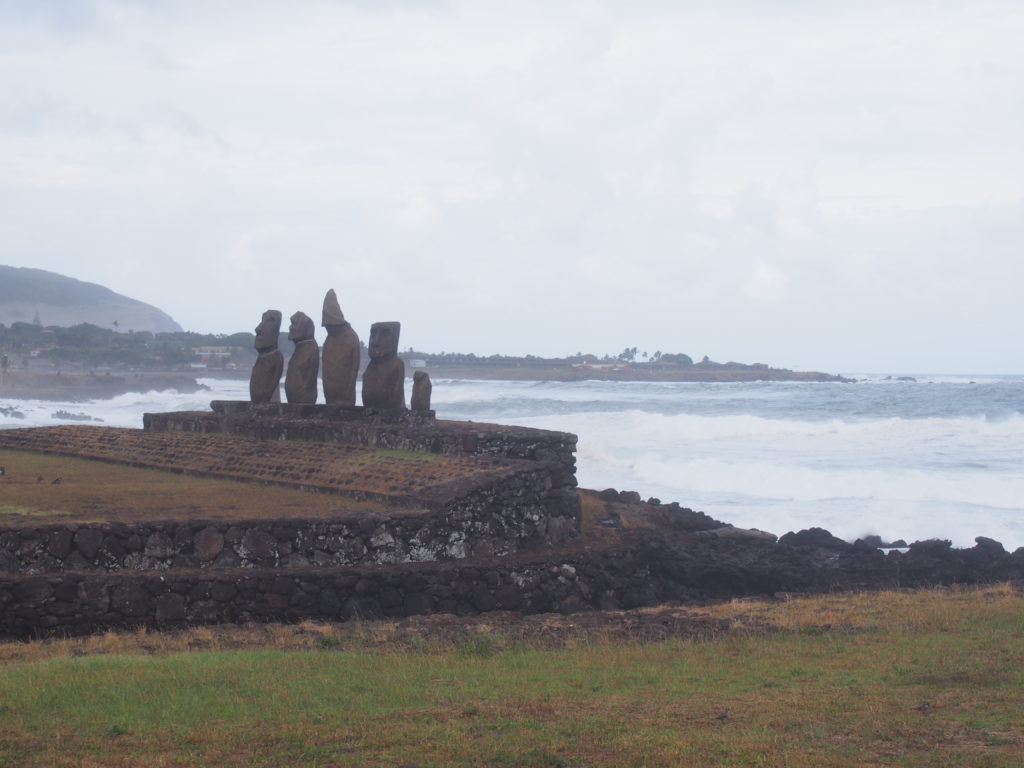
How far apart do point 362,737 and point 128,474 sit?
1146 cm

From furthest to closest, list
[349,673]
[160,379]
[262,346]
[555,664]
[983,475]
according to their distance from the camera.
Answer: [160,379], [983,475], [262,346], [555,664], [349,673]

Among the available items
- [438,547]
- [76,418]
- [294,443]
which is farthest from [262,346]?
[76,418]

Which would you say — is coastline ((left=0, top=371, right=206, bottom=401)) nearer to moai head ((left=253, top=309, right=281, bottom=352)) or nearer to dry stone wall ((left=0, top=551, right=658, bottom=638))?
moai head ((left=253, top=309, right=281, bottom=352))

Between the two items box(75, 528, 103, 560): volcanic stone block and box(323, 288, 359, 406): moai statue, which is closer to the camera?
box(75, 528, 103, 560): volcanic stone block

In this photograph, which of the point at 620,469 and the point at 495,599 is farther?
the point at 620,469

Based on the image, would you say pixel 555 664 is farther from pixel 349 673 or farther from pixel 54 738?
pixel 54 738

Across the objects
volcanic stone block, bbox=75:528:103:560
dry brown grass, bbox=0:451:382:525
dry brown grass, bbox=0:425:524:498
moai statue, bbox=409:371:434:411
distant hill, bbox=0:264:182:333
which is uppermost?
distant hill, bbox=0:264:182:333

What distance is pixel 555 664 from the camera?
8.73 m

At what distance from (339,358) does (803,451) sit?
77.8ft

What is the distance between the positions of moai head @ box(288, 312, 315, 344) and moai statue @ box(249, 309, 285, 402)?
1.57 feet

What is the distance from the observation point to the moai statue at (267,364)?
20828 mm

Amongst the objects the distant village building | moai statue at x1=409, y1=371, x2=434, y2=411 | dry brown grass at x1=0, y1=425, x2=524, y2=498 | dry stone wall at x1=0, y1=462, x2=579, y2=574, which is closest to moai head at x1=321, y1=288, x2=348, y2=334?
moai statue at x1=409, y1=371, x2=434, y2=411

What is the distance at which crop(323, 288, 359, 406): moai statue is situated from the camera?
19.4 metres

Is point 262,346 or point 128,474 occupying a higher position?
→ point 262,346
